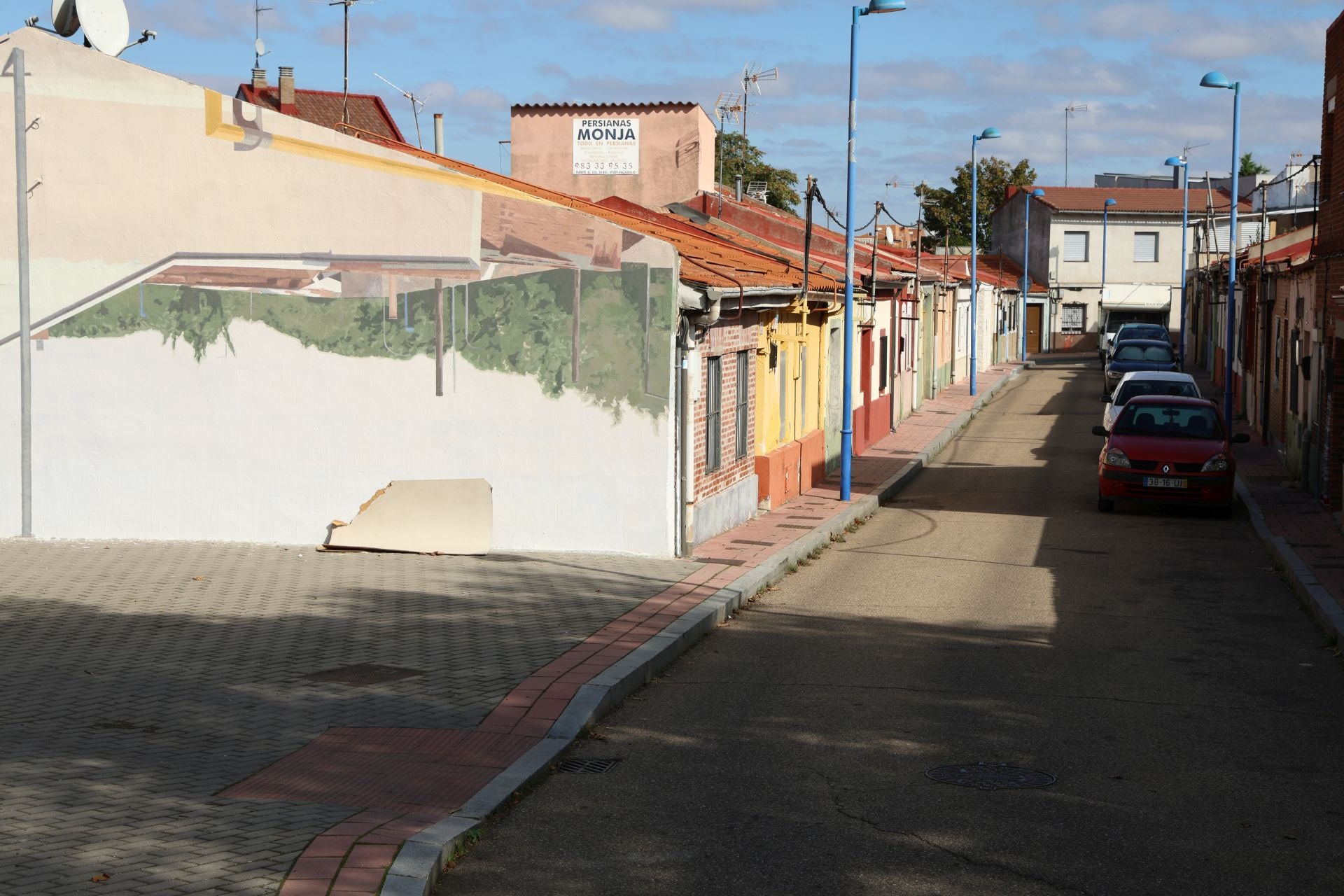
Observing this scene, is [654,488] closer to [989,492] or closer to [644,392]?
[644,392]

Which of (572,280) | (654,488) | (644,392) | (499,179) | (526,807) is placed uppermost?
(499,179)

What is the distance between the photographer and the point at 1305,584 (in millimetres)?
13898

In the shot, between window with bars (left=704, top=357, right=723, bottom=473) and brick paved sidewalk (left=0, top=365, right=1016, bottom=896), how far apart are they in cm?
127

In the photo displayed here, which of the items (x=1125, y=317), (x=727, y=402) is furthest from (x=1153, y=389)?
(x=1125, y=317)

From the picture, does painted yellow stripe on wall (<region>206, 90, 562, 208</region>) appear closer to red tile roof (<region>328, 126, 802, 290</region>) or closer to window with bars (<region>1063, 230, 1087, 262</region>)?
red tile roof (<region>328, 126, 802, 290</region>)

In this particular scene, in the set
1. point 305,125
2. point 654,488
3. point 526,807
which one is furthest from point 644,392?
point 526,807

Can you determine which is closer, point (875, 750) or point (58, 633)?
point (875, 750)

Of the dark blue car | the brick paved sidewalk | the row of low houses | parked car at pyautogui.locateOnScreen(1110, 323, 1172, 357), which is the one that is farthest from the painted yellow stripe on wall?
parked car at pyautogui.locateOnScreen(1110, 323, 1172, 357)

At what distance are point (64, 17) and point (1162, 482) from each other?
49.3 feet

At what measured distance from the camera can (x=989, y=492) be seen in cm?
2264

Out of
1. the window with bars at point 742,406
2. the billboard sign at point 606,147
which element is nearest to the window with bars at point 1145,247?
the billboard sign at point 606,147

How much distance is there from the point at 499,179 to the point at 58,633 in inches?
375

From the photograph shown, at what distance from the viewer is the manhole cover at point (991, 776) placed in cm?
761

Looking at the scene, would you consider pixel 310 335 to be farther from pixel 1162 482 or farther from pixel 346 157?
pixel 1162 482
